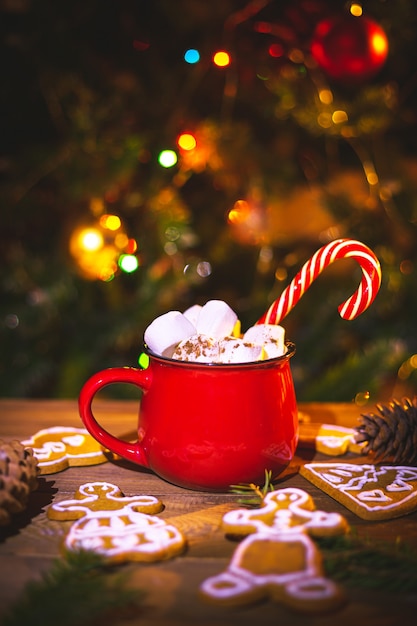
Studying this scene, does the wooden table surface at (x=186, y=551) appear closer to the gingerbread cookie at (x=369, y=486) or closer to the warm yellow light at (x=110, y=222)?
the gingerbread cookie at (x=369, y=486)

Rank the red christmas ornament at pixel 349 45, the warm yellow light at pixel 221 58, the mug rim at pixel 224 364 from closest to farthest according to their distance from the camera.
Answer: the mug rim at pixel 224 364 < the red christmas ornament at pixel 349 45 < the warm yellow light at pixel 221 58

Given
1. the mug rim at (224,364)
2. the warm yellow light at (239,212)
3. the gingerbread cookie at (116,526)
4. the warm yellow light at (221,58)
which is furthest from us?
the warm yellow light at (239,212)

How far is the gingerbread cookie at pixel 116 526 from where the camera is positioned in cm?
62

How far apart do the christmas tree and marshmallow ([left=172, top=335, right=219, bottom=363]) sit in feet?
3.15

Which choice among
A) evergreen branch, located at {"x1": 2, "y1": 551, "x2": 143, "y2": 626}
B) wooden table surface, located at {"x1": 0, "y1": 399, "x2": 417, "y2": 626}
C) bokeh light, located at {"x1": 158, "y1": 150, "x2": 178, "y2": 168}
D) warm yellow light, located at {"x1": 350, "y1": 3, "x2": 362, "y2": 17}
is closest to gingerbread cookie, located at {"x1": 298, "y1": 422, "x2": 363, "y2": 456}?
wooden table surface, located at {"x1": 0, "y1": 399, "x2": 417, "y2": 626}

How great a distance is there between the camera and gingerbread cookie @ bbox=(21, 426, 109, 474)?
2.77ft

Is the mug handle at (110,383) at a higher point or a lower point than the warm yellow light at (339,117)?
→ lower

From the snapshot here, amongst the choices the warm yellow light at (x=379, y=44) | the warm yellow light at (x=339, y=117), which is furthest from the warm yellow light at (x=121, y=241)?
the warm yellow light at (x=379, y=44)

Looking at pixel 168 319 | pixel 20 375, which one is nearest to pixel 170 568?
pixel 168 319

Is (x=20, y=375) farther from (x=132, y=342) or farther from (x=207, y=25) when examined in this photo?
(x=207, y=25)

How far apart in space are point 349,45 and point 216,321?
95cm

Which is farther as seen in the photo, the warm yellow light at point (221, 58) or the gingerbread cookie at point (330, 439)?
the warm yellow light at point (221, 58)

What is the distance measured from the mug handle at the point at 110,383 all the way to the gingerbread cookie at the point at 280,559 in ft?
0.59

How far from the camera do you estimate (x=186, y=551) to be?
2.11ft
